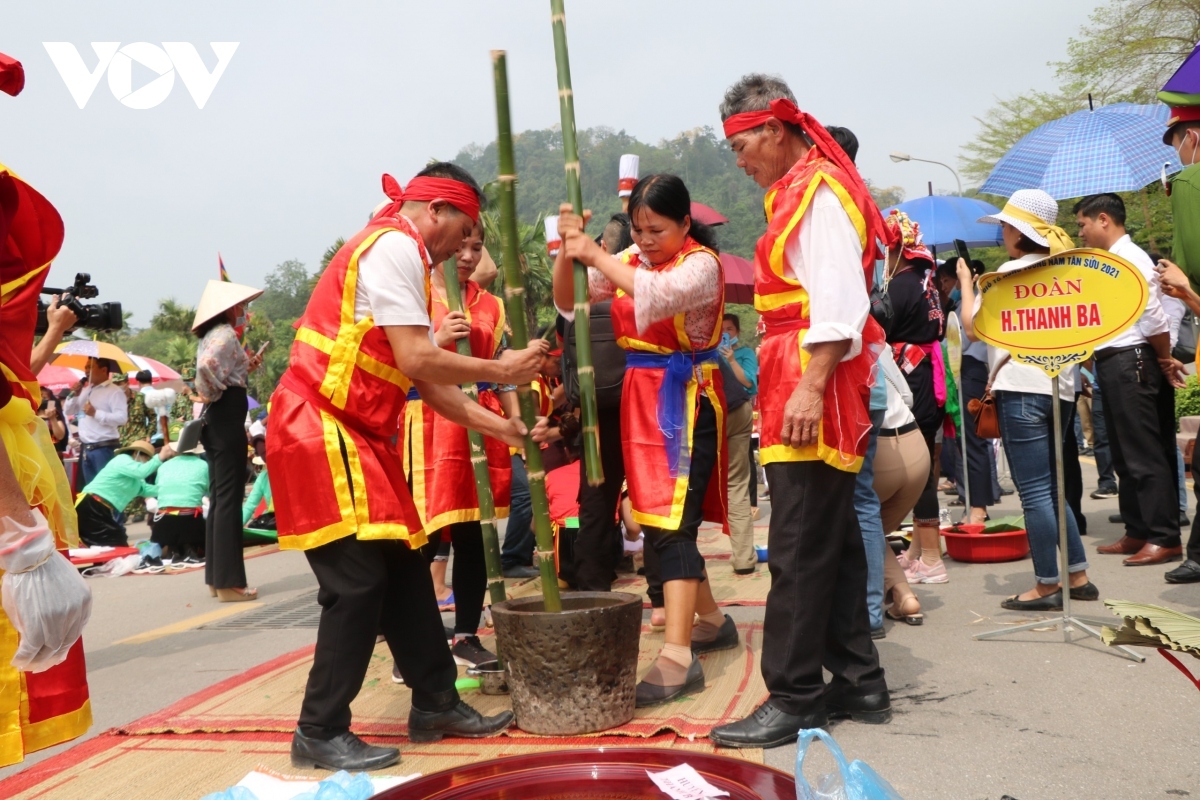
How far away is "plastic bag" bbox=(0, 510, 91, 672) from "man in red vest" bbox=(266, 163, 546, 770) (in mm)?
1032

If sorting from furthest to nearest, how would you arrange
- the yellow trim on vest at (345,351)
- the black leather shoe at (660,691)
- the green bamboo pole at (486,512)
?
1. the green bamboo pole at (486,512)
2. the black leather shoe at (660,691)
3. the yellow trim on vest at (345,351)

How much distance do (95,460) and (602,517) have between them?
362 inches

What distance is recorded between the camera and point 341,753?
3.26 metres

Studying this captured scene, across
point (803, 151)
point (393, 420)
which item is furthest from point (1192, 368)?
point (393, 420)

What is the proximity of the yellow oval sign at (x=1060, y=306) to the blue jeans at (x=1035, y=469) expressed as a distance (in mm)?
549

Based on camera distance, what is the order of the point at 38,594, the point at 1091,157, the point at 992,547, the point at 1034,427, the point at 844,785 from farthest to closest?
the point at 1091,157, the point at 992,547, the point at 1034,427, the point at 38,594, the point at 844,785

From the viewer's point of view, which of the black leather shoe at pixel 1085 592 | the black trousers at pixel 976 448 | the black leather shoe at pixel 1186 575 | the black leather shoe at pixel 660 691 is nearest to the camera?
the black leather shoe at pixel 660 691

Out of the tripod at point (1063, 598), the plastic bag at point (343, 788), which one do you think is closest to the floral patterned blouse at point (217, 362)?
A: the plastic bag at point (343, 788)

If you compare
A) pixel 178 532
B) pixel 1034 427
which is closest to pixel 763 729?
pixel 1034 427

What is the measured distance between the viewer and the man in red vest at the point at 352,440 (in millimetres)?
3277

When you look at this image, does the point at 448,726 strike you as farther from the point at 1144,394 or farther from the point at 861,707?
the point at 1144,394

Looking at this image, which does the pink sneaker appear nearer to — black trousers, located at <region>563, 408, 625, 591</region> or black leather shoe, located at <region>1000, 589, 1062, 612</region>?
black leather shoe, located at <region>1000, 589, 1062, 612</region>

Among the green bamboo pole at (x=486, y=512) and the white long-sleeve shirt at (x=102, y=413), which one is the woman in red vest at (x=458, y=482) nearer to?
the green bamboo pole at (x=486, y=512)

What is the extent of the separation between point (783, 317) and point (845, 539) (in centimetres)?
76
